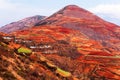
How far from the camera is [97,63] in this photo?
190 ft

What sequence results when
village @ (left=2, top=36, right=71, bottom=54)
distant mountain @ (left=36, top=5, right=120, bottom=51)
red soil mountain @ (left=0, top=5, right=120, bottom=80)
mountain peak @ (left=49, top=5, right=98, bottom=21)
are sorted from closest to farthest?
red soil mountain @ (left=0, top=5, right=120, bottom=80)
village @ (left=2, top=36, right=71, bottom=54)
distant mountain @ (left=36, top=5, right=120, bottom=51)
mountain peak @ (left=49, top=5, right=98, bottom=21)

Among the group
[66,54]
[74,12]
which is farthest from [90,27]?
[66,54]

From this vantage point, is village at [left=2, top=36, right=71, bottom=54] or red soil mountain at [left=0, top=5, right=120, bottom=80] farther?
village at [left=2, top=36, right=71, bottom=54]

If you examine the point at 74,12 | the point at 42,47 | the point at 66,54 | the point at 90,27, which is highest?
the point at 74,12

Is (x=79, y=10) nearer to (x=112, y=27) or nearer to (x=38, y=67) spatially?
(x=112, y=27)

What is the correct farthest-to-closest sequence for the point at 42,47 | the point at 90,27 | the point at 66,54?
1. the point at 90,27
2. the point at 66,54
3. the point at 42,47

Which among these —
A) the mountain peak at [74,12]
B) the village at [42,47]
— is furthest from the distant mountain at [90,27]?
the village at [42,47]

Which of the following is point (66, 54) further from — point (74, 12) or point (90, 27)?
point (74, 12)

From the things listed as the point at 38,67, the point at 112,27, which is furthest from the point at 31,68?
the point at 112,27

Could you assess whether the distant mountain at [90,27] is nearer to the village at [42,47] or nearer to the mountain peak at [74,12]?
the mountain peak at [74,12]

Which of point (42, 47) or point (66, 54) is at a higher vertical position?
point (42, 47)

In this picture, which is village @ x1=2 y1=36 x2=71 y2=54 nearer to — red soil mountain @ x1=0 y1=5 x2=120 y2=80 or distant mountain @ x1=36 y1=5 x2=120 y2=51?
red soil mountain @ x1=0 y1=5 x2=120 y2=80

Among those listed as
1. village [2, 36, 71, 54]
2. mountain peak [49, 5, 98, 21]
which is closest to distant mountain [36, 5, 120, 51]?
mountain peak [49, 5, 98, 21]

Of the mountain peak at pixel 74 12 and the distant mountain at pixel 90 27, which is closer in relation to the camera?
the distant mountain at pixel 90 27
